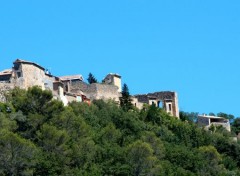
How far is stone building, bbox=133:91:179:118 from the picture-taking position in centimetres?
7400

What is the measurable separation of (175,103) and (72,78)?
9.91m

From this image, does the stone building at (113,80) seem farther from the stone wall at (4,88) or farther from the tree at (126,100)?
the stone wall at (4,88)

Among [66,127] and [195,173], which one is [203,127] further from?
[66,127]

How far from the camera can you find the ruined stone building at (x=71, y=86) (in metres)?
62.2


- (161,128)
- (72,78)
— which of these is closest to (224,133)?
(161,128)

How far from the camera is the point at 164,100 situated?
248 ft

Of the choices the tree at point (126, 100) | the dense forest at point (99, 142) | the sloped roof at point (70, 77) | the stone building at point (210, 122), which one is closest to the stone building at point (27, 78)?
the dense forest at point (99, 142)

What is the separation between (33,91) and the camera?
56.6 m

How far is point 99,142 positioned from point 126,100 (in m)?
13.1

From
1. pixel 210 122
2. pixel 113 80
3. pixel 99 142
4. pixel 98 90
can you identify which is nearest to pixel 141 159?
pixel 99 142

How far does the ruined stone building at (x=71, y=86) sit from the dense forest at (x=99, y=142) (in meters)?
2.35

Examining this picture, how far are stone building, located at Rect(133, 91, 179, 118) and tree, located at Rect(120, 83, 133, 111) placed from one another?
4031 millimetres

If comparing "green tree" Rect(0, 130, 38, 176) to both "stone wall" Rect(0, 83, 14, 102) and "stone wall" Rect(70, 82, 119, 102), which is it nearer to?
"stone wall" Rect(0, 83, 14, 102)

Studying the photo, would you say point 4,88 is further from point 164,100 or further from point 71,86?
point 164,100
